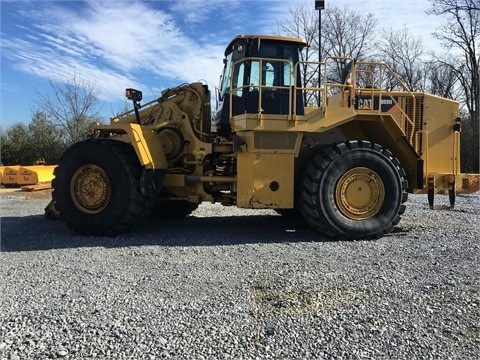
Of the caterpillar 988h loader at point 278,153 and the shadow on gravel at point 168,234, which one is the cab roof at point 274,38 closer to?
the caterpillar 988h loader at point 278,153

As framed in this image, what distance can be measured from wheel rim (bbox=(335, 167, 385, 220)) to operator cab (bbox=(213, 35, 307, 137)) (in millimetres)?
1287

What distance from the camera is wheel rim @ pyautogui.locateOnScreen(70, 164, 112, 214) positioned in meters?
6.93

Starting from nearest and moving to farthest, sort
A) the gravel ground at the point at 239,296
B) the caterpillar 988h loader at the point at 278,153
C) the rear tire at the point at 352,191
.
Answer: the gravel ground at the point at 239,296 < the rear tire at the point at 352,191 < the caterpillar 988h loader at the point at 278,153

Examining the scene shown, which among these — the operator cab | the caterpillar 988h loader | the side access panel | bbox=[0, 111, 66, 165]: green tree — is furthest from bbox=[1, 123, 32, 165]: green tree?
the side access panel

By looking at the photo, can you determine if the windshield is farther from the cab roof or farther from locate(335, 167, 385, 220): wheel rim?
locate(335, 167, 385, 220): wheel rim

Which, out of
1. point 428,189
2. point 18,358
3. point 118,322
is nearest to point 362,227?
point 428,189

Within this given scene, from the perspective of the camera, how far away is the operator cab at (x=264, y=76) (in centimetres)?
695

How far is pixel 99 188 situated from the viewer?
274 inches

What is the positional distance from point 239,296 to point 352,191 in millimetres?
3365

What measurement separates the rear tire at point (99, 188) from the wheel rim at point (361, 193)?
10.2 feet

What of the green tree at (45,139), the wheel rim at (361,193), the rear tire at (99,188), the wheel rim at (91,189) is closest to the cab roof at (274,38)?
the wheel rim at (361,193)

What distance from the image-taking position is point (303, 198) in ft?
21.8

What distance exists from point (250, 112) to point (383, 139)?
7.38ft

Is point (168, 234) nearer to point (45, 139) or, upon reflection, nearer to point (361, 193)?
point (361, 193)
